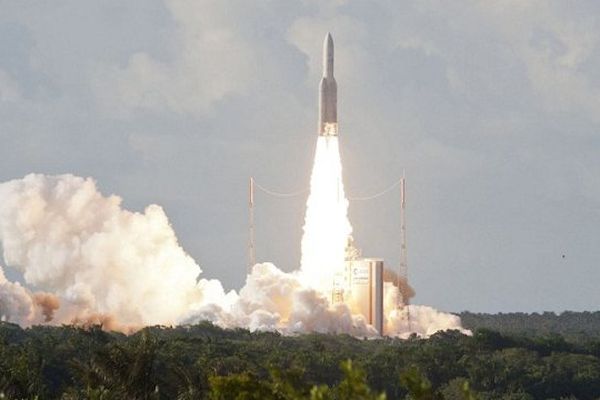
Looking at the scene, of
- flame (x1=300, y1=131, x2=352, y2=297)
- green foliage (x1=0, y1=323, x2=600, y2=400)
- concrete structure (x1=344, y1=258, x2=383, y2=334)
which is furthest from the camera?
concrete structure (x1=344, y1=258, x2=383, y2=334)

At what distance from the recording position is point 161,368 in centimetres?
8512

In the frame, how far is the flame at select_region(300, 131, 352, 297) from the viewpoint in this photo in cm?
12462

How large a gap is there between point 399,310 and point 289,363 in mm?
32781

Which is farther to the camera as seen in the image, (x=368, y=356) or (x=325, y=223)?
(x=325, y=223)

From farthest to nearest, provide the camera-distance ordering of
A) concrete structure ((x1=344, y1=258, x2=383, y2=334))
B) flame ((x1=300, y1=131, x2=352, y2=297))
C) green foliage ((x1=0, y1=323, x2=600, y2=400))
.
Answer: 1. concrete structure ((x1=344, y1=258, x2=383, y2=334))
2. flame ((x1=300, y1=131, x2=352, y2=297))
3. green foliage ((x1=0, y1=323, x2=600, y2=400))

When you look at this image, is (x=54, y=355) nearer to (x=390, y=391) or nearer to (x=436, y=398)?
(x=390, y=391)

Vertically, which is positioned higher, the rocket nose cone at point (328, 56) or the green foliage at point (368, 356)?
the rocket nose cone at point (328, 56)

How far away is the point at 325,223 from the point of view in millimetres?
129250

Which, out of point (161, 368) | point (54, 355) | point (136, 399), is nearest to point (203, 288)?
point (54, 355)

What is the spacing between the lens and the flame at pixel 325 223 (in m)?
125

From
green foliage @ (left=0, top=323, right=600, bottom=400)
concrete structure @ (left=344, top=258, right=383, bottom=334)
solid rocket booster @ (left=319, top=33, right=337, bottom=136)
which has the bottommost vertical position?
green foliage @ (left=0, top=323, right=600, bottom=400)

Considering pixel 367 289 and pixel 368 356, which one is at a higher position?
pixel 367 289

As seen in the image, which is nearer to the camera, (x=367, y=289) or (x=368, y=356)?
(x=368, y=356)

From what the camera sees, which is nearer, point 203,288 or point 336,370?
point 336,370
